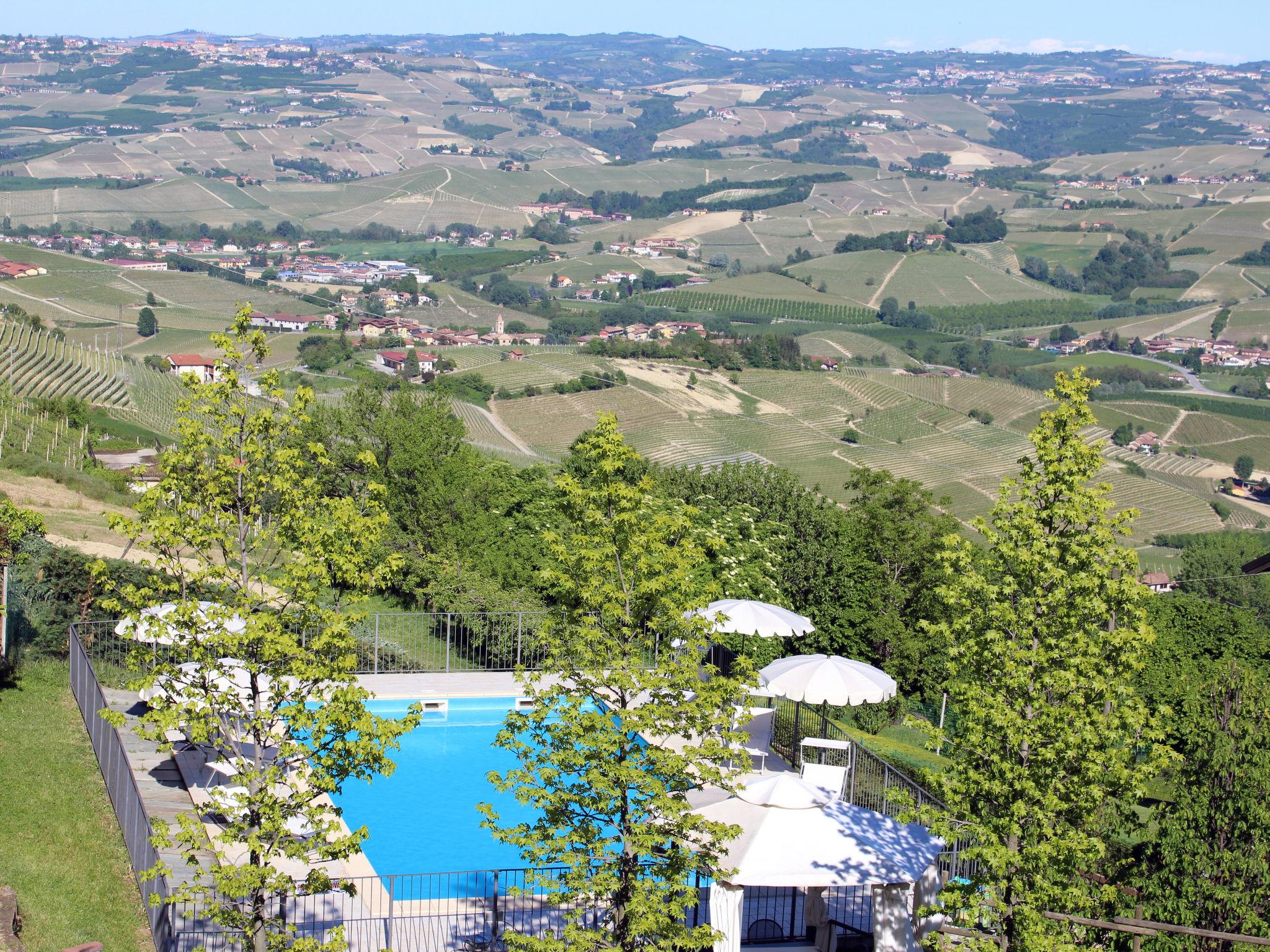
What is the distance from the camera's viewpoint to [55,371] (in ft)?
160

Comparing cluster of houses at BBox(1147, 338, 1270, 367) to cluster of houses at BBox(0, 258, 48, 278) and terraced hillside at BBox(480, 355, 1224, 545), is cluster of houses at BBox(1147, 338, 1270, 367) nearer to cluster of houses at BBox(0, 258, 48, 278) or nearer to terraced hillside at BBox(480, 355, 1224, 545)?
terraced hillside at BBox(480, 355, 1224, 545)

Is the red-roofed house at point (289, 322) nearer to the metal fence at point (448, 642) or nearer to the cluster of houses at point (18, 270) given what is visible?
the cluster of houses at point (18, 270)

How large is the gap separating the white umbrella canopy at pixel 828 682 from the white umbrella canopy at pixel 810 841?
3.56 m

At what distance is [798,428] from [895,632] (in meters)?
65.5

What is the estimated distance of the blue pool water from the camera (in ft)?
47.8

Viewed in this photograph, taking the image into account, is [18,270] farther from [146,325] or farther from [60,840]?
[60,840]

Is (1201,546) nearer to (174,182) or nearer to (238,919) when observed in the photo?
(238,919)

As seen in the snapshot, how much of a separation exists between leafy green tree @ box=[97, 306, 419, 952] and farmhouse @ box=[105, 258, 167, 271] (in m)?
139

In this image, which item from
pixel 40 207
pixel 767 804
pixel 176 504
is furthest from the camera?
pixel 40 207

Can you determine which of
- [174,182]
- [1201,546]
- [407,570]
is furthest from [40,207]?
[407,570]

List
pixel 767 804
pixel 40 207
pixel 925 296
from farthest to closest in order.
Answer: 1. pixel 40 207
2. pixel 925 296
3. pixel 767 804

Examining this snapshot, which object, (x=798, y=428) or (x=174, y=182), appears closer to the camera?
(x=798, y=428)

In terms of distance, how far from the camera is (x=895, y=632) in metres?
19.6

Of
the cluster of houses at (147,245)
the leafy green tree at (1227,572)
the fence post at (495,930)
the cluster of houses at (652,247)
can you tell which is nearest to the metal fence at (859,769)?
the fence post at (495,930)
